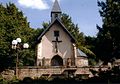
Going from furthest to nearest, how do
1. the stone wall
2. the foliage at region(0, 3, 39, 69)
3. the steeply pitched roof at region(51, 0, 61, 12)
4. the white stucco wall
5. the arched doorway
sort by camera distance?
the steeply pitched roof at region(51, 0, 61, 12) → the white stucco wall → the arched doorway → the foliage at region(0, 3, 39, 69) → the stone wall

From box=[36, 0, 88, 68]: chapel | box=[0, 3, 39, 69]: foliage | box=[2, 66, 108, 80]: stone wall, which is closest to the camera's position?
box=[2, 66, 108, 80]: stone wall

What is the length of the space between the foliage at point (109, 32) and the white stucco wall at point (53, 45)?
17.7 meters

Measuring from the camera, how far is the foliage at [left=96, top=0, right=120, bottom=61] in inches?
1352

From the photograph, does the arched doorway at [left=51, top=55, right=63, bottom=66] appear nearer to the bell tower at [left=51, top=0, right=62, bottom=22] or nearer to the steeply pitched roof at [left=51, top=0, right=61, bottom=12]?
the bell tower at [left=51, top=0, right=62, bottom=22]

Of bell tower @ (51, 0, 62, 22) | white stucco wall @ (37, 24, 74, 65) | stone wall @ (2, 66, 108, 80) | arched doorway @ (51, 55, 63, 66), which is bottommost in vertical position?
stone wall @ (2, 66, 108, 80)

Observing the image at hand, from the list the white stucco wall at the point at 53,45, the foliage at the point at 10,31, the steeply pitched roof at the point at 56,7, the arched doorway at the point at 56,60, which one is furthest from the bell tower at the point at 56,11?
the arched doorway at the point at 56,60

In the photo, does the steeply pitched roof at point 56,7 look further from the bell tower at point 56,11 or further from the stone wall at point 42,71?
the stone wall at point 42,71

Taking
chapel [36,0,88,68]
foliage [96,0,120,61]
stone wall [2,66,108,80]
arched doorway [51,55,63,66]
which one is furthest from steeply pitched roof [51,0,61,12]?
foliage [96,0,120,61]

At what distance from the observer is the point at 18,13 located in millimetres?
56406

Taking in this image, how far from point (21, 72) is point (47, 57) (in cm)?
1131

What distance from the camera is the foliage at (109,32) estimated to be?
34347 millimetres

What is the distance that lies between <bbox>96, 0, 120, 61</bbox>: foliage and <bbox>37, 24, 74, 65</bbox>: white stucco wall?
17.7 meters

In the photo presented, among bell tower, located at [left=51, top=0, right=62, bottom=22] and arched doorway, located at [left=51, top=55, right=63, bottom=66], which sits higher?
bell tower, located at [left=51, top=0, right=62, bottom=22]

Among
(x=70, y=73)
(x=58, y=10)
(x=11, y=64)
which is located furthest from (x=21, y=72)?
(x=58, y=10)
